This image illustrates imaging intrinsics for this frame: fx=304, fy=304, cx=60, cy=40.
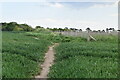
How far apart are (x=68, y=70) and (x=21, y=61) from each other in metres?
4.37

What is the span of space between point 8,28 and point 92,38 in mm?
59997

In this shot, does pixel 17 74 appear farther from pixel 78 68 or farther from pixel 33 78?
pixel 78 68

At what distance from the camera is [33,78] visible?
47.0 feet

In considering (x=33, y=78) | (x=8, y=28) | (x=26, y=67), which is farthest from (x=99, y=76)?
(x=8, y=28)

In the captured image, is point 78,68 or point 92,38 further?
point 92,38

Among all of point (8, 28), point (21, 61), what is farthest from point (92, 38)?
point (8, 28)

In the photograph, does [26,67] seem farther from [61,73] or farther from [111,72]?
[111,72]

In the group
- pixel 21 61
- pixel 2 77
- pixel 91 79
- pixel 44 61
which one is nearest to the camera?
pixel 91 79

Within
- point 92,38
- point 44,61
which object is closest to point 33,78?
point 44,61

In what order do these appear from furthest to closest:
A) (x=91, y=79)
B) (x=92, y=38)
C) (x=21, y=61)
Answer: (x=92, y=38) → (x=21, y=61) → (x=91, y=79)

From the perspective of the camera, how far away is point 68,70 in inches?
554

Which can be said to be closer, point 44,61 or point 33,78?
point 33,78

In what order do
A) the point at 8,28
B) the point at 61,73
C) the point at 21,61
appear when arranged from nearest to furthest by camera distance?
1. the point at 61,73
2. the point at 21,61
3. the point at 8,28

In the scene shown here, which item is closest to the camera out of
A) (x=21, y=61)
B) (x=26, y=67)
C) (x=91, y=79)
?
(x=91, y=79)
